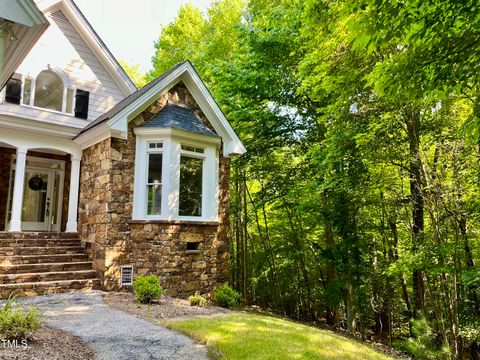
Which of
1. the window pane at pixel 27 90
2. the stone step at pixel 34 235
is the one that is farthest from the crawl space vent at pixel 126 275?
the window pane at pixel 27 90

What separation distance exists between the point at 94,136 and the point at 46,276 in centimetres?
332

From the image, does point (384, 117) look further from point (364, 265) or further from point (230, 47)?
point (230, 47)

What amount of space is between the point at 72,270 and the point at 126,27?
14.0 m

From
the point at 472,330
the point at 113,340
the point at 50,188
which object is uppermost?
the point at 50,188

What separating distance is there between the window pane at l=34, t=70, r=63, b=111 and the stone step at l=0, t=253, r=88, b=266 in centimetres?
427

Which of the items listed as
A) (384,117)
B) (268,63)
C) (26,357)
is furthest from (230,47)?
(26,357)

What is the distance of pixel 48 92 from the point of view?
9711 millimetres

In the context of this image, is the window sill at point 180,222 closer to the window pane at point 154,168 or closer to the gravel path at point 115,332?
the window pane at point 154,168

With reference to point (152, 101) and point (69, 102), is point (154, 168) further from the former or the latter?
point (69, 102)

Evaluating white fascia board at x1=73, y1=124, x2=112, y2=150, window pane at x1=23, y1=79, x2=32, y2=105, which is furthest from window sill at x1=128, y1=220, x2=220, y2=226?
window pane at x1=23, y1=79, x2=32, y2=105

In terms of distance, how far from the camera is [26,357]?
3.24 m

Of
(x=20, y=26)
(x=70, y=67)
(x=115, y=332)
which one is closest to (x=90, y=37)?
(x=70, y=67)

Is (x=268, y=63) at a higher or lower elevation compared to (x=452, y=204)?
higher

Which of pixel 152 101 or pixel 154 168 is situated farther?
pixel 152 101
